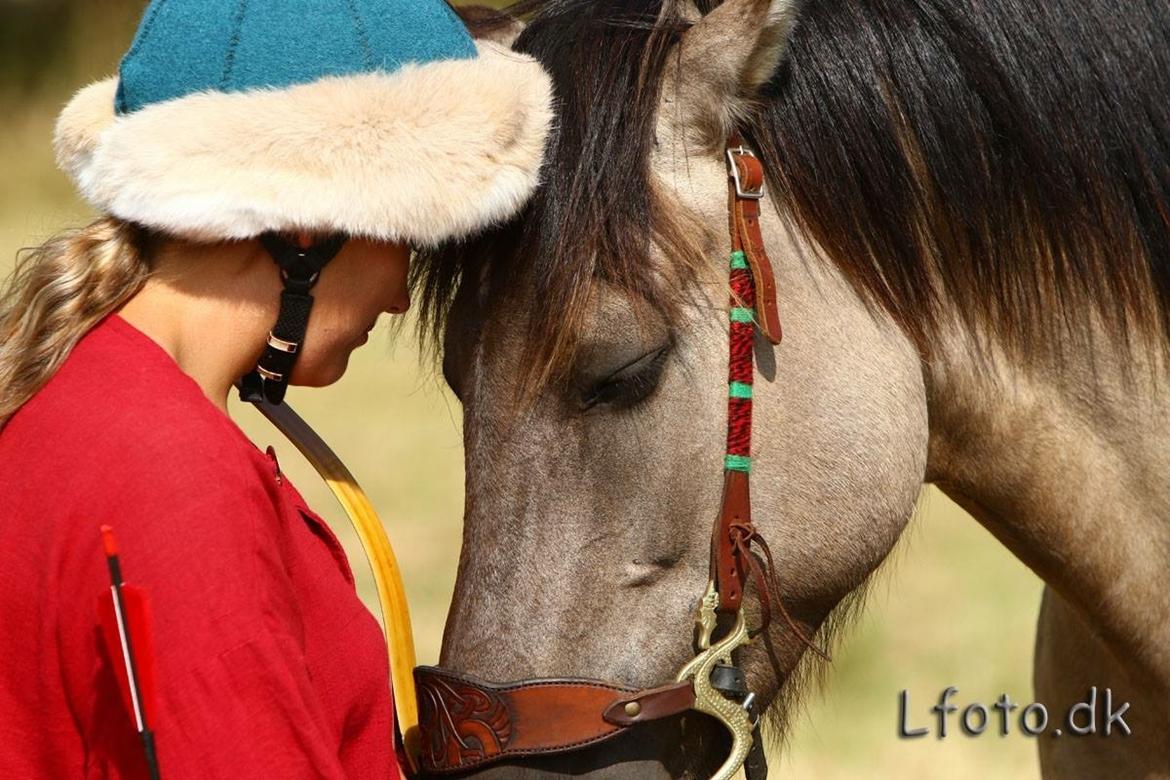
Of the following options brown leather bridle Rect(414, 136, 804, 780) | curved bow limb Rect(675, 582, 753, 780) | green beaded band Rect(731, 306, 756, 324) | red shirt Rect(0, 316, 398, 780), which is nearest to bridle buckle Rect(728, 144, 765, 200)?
brown leather bridle Rect(414, 136, 804, 780)

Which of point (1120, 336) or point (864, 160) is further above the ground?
point (864, 160)

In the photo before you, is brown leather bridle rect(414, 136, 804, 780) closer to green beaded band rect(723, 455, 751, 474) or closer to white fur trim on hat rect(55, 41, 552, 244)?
green beaded band rect(723, 455, 751, 474)

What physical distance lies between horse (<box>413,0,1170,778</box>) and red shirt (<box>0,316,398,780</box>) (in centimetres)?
43

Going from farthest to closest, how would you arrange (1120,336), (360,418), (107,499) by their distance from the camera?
(360,418), (1120,336), (107,499)

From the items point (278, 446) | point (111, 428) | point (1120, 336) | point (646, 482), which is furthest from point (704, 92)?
point (278, 446)

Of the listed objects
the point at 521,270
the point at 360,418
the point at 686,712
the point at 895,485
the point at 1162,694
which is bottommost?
the point at 360,418

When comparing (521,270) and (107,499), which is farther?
(521,270)

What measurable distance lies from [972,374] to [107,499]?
1.26m

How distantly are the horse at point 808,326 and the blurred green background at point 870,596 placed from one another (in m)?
0.36

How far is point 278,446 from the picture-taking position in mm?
8359

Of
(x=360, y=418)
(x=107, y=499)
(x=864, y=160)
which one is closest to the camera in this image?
(x=107, y=499)

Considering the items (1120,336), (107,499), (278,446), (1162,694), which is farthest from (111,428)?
(278,446)

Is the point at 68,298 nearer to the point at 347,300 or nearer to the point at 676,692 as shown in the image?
the point at 347,300

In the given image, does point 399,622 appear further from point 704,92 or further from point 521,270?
point 704,92
